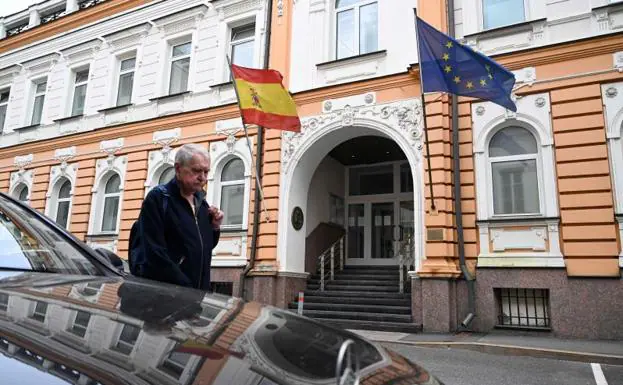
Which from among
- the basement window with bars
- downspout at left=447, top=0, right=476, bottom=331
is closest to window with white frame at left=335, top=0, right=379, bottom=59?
downspout at left=447, top=0, right=476, bottom=331

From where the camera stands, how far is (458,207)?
9.72 meters

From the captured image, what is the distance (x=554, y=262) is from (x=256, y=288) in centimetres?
651

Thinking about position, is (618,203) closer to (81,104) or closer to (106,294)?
(106,294)

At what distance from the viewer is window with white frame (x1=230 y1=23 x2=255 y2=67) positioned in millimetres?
13867

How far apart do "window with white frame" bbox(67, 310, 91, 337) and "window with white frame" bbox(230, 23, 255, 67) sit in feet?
43.3

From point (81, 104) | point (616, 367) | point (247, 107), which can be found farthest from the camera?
point (81, 104)

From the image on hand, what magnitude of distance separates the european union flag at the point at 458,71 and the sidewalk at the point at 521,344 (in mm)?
4185

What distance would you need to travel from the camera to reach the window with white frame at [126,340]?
3.38 feet

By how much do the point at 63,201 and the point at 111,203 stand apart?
2485mm

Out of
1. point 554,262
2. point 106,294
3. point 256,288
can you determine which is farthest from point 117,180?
point 106,294

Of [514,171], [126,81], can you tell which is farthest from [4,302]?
[126,81]

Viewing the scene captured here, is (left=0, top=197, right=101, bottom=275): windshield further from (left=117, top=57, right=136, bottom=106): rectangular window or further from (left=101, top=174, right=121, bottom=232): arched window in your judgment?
(left=117, top=57, right=136, bottom=106): rectangular window

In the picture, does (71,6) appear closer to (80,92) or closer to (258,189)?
(80,92)

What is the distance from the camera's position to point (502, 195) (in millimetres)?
9656
